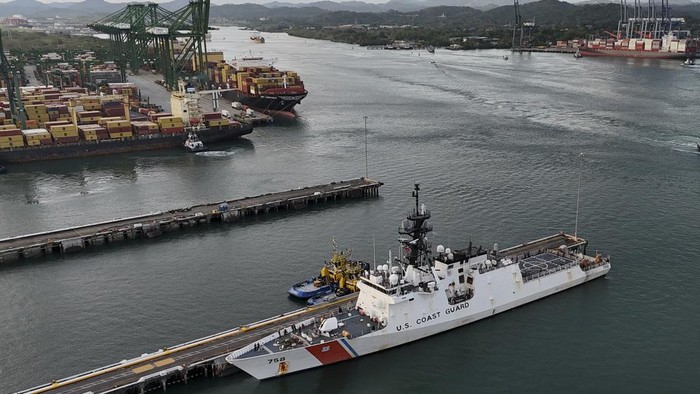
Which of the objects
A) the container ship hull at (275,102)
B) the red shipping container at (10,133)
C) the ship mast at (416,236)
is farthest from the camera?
the container ship hull at (275,102)

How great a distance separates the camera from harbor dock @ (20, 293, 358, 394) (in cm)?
2648

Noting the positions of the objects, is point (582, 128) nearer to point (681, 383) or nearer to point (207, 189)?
point (207, 189)

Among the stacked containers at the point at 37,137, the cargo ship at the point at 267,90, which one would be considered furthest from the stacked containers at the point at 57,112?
the cargo ship at the point at 267,90

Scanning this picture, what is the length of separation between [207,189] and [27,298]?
87.3 feet

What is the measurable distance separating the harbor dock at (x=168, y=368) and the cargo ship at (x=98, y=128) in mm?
55856

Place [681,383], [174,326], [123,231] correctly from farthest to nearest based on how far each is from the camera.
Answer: [123,231] < [174,326] < [681,383]

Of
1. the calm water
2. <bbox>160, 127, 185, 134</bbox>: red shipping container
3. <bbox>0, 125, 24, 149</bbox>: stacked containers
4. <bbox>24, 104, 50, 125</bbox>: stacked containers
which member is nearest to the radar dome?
the calm water

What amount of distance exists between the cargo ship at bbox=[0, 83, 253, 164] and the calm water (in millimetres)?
2776

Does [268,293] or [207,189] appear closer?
[268,293]

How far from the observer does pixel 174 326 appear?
3347 cm

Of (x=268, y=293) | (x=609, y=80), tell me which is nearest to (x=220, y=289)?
(x=268, y=293)

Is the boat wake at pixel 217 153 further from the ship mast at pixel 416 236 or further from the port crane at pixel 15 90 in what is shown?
the ship mast at pixel 416 236

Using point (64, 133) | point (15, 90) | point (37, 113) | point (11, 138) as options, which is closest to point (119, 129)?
point (64, 133)

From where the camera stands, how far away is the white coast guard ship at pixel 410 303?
28578 mm
